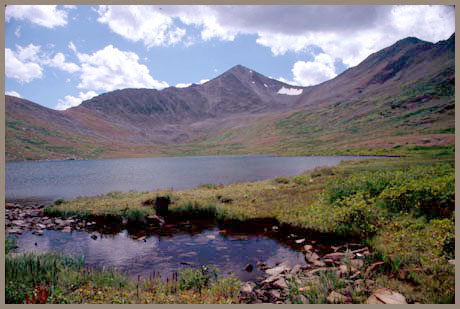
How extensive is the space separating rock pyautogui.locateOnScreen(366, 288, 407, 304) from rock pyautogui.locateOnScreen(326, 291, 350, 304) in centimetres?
65

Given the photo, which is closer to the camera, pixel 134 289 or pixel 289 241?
pixel 134 289

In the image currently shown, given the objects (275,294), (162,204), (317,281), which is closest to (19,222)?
(162,204)

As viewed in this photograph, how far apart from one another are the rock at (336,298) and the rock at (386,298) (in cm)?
65

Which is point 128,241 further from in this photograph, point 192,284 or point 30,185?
point 30,185

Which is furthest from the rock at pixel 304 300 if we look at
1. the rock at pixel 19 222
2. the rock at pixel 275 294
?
the rock at pixel 19 222

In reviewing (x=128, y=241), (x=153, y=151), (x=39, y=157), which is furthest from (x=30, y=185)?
(x=153, y=151)

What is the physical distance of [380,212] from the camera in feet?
56.9

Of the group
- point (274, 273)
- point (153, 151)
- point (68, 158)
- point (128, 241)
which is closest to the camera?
point (274, 273)

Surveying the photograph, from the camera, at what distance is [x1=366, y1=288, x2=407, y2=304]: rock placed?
355 inches

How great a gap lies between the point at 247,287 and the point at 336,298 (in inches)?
129

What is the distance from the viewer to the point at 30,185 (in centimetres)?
4859

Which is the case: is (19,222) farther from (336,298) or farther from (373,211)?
(373,211)

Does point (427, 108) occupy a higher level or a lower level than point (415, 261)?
higher

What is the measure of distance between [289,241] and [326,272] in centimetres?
520
